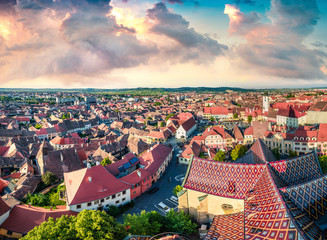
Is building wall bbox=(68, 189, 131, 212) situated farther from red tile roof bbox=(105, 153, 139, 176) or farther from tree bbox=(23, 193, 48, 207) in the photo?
red tile roof bbox=(105, 153, 139, 176)

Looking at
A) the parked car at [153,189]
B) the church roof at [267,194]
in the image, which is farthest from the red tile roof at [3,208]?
the church roof at [267,194]

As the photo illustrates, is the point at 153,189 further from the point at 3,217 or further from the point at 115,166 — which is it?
the point at 3,217

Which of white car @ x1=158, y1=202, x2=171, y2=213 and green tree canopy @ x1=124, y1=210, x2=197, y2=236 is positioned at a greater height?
green tree canopy @ x1=124, y1=210, x2=197, y2=236

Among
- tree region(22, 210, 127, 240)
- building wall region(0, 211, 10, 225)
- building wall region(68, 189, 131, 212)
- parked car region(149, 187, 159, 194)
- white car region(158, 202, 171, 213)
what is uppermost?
tree region(22, 210, 127, 240)

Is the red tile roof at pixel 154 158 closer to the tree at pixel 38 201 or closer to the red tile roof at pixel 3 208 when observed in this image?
the tree at pixel 38 201

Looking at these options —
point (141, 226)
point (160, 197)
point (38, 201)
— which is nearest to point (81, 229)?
point (141, 226)

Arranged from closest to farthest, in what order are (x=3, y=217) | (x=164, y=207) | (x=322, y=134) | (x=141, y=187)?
(x=3, y=217), (x=164, y=207), (x=141, y=187), (x=322, y=134)

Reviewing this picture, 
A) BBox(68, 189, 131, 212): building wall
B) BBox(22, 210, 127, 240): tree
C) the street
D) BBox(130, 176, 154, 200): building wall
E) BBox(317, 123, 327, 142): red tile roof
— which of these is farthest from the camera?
BBox(317, 123, 327, 142): red tile roof

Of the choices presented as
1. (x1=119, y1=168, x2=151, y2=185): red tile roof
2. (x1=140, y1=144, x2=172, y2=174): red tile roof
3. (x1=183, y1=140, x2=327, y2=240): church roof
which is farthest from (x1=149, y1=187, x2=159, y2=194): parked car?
(x1=183, y1=140, x2=327, y2=240): church roof

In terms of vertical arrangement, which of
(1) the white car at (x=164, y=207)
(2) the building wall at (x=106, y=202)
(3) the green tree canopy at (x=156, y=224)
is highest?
(3) the green tree canopy at (x=156, y=224)

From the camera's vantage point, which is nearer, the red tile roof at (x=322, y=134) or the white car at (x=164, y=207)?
the white car at (x=164, y=207)
